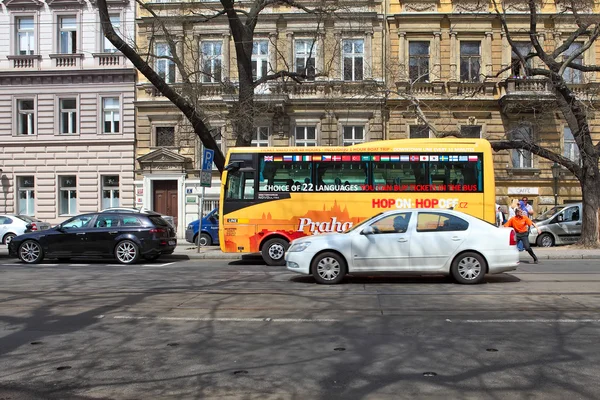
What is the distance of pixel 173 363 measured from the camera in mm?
5480

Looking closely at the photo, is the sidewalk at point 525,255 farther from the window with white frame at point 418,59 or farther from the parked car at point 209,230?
the window with white frame at point 418,59

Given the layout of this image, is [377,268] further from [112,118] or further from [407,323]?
[112,118]

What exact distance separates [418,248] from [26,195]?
2550 centimetres

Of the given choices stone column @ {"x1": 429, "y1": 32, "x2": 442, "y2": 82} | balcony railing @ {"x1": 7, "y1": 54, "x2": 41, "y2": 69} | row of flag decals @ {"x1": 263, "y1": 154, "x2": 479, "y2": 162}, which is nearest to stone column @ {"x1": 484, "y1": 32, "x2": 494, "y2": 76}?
stone column @ {"x1": 429, "y1": 32, "x2": 442, "y2": 82}

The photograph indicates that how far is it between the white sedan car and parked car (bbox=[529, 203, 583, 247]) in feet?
38.6

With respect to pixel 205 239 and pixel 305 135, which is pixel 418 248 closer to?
pixel 205 239

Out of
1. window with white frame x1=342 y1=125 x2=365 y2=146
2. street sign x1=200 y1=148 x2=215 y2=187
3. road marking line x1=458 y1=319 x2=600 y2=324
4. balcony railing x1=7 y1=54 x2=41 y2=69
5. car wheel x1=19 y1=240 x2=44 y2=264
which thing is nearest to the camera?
road marking line x1=458 y1=319 x2=600 y2=324

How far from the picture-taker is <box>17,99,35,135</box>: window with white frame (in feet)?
95.3

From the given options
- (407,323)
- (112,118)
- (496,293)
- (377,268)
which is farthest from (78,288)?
(112,118)

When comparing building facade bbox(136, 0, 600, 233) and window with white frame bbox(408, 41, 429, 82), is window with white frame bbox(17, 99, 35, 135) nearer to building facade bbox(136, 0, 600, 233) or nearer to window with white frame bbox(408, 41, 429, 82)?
building facade bbox(136, 0, 600, 233)

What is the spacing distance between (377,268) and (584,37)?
2229 cm

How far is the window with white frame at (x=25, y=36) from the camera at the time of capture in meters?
28.9

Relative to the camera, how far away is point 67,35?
28.9 metres

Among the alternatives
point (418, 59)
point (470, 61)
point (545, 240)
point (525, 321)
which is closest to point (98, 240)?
point (525, 321)
